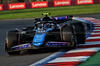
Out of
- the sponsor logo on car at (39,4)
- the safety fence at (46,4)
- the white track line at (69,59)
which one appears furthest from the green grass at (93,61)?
the sponsor logo on car at (39,4)

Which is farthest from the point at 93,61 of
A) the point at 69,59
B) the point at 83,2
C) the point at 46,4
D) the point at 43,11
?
the point at 83,2

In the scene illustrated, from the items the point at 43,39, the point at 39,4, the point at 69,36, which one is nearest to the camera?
the point at 43,39

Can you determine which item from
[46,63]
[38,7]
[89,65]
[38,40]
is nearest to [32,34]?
[38,40]

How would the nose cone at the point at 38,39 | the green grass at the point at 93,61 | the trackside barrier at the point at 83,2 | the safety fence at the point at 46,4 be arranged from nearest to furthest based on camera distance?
the green grass at the point at 93,61 < the nose cone at the point at 38,39 < the safety fence at the point at 46,4 < the trackside barrier at the point at 83,2

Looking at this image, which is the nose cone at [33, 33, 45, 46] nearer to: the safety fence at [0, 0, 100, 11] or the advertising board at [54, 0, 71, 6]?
the safety fence at [0, 0, 100, 11]

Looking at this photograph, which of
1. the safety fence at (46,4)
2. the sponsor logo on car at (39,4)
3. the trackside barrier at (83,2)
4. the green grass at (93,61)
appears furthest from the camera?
the trackside barrier at (83,2)

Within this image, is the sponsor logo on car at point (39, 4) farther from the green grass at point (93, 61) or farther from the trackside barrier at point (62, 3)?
the green grass at point (93, 61)

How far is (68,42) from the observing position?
9031mm

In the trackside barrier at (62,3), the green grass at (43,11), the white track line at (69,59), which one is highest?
the trackside barrier at (62,3)

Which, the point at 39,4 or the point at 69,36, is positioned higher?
the point at 69,36

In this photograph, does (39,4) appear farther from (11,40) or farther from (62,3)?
(11,40)

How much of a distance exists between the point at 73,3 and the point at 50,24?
102 feet

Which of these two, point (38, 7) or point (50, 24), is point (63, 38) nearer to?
point (50, 24)

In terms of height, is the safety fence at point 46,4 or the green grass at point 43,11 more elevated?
the safety fence at point 46,4
